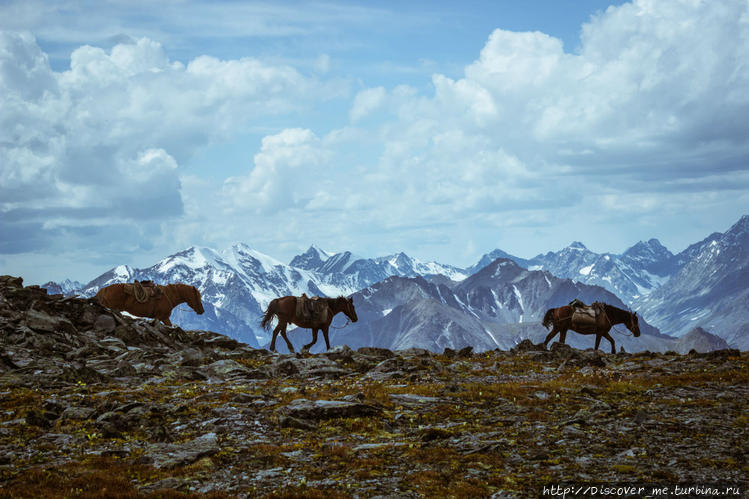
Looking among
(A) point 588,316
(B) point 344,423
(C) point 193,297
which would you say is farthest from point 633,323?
(B) point 344,423

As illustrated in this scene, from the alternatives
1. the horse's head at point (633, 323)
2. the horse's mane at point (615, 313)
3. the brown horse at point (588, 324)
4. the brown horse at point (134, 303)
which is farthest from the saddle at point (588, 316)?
the brown horse at point (134, 303)

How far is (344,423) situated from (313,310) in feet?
85.2

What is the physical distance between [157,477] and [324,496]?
3.98m

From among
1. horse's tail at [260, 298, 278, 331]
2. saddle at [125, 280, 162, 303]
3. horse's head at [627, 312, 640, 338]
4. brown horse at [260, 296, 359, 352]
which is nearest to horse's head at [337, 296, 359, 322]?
brown horse at [260, 296, 359, 352]

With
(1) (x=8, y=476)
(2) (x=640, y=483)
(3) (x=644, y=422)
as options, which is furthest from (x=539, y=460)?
(1) (x=8, y=476)

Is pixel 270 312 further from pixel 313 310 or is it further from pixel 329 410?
pixel 329 410

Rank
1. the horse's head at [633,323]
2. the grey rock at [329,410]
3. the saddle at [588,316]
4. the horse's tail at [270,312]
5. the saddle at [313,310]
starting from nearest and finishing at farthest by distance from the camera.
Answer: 1. the grey rock at [329,410]
2. the saddle at [313,310]
3. the saddle at [588,316]
4. the horse's tail at [270,312]
5. the horse's head at [633,323]

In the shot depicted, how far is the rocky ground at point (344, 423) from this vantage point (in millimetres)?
13930

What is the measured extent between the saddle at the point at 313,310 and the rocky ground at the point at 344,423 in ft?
39.5

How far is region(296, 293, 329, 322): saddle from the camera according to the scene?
148 ft

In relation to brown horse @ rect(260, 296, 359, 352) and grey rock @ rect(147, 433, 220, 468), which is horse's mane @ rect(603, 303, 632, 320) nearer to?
brown horse @ rect(260, 296, 359, 352)

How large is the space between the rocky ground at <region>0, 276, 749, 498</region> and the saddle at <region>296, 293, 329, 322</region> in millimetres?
12032

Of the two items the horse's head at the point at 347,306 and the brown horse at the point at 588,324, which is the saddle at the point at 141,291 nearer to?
the horse's head at the point at 347,306

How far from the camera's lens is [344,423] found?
19.3 metres
